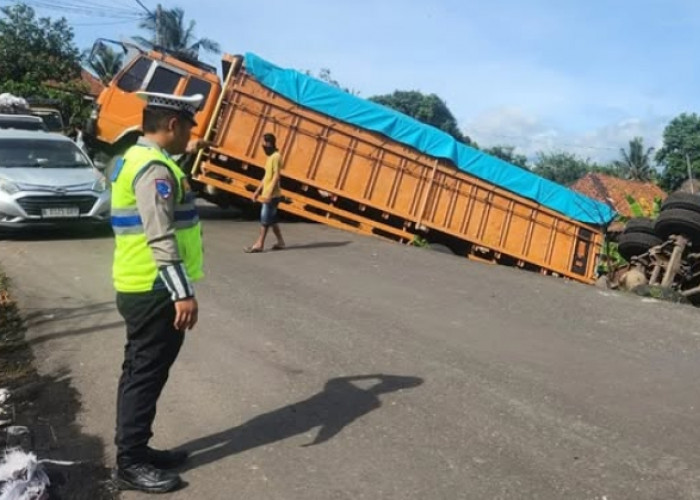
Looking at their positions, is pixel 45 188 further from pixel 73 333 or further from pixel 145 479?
pixel 145 479

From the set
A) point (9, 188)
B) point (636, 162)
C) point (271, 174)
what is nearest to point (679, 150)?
point (636, 162)

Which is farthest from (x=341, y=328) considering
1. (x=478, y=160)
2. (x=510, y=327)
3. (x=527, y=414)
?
(x=478, y=160)

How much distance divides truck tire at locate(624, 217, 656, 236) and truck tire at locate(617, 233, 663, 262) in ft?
0.22

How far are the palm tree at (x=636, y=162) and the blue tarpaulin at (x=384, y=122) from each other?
4375 centimetres

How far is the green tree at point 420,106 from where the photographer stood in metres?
65.0

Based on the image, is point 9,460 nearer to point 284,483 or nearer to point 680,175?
point 284,483

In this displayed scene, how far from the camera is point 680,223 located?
10609mm

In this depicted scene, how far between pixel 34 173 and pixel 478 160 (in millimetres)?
7308

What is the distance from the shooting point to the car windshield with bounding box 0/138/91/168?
36.2ft

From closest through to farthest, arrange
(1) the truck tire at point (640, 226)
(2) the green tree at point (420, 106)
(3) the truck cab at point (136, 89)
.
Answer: (1) the truck tire at point (640, 226), (3) the truck cab at point (136, 89), (2) the green tree at point (420, 106)

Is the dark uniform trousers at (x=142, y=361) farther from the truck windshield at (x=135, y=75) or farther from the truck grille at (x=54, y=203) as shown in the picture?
the truck windshield at (x=135, y=75)

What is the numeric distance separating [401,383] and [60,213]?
276 inches

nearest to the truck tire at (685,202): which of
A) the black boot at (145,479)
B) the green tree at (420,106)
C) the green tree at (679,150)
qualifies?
the black boot at (145,479)

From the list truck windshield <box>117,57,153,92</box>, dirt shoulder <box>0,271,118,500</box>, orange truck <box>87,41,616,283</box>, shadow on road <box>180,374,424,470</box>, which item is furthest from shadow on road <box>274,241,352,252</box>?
shadow on road <box>180,374,424,470</box>
